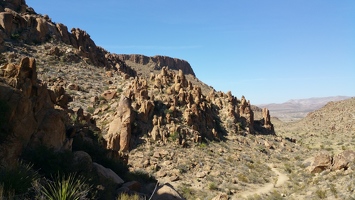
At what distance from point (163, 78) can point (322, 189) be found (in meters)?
21.2

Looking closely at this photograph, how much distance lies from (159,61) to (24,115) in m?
134

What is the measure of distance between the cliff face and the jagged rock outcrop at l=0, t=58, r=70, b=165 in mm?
114897

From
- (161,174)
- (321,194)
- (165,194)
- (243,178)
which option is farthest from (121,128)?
(321,194)

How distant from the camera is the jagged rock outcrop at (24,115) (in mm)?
7754

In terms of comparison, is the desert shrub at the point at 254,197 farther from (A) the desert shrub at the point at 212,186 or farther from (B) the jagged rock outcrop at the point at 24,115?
(B) the jagged rock outcrop at the point at 24,115

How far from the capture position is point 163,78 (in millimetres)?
33375

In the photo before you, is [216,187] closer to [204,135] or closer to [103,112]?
[204,135]

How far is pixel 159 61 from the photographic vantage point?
141 m

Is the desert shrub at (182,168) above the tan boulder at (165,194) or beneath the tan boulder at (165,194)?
beneath

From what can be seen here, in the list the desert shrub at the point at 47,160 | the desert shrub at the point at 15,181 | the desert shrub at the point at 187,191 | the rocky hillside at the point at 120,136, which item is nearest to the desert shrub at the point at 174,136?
the rocky hillside at the point at 120,136

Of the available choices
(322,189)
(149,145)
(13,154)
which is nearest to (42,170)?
(13,154)

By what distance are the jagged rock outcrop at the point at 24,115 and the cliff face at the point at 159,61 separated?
11490 cm

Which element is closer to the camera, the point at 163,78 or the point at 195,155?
the point at 195,155

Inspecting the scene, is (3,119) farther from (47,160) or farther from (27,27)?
(27,27)
